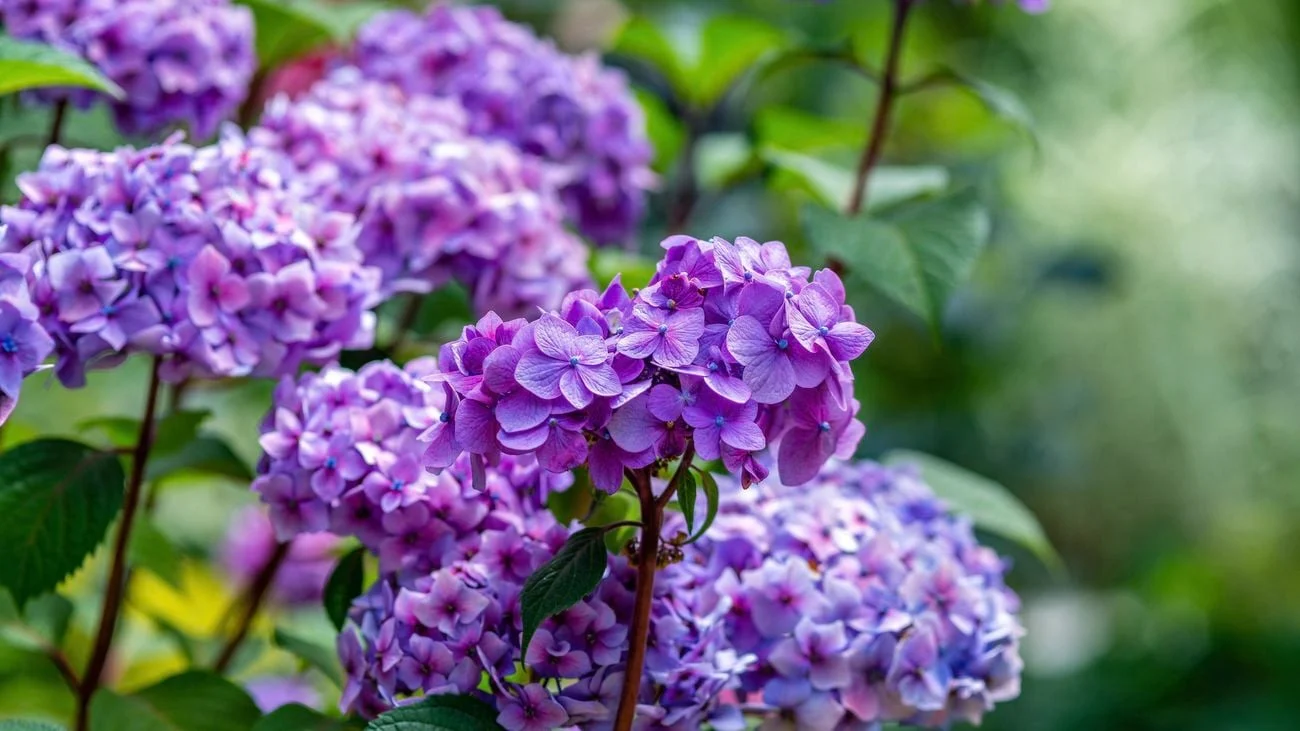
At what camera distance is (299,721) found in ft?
2.02

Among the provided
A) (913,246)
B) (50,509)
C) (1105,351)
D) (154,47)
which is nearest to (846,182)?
(913,246)

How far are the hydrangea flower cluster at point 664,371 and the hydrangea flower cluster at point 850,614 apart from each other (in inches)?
4.8

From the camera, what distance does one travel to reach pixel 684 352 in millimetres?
483

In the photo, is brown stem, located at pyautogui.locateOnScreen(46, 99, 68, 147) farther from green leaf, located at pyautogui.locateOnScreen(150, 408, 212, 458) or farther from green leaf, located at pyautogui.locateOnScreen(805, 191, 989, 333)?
green leaf, located at pyautogui.locateOnScreen(805, 191, 989, 333)

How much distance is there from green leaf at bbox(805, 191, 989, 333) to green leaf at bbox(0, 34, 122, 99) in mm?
393

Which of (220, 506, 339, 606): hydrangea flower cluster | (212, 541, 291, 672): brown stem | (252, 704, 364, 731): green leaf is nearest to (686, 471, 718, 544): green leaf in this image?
(252, 704, 364, 731): green leaf

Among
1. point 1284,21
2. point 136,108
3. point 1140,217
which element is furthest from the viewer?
point 1284,21

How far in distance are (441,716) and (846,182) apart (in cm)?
56

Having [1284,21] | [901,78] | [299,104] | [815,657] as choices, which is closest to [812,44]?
[299,104]

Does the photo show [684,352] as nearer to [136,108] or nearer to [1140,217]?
[136,108]

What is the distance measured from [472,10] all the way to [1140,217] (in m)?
2.15

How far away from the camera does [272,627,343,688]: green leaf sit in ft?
2.40

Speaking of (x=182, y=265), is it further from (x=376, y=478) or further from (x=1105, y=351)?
(x=1105, y=351)

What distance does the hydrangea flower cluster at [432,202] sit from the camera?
0.75 metres
